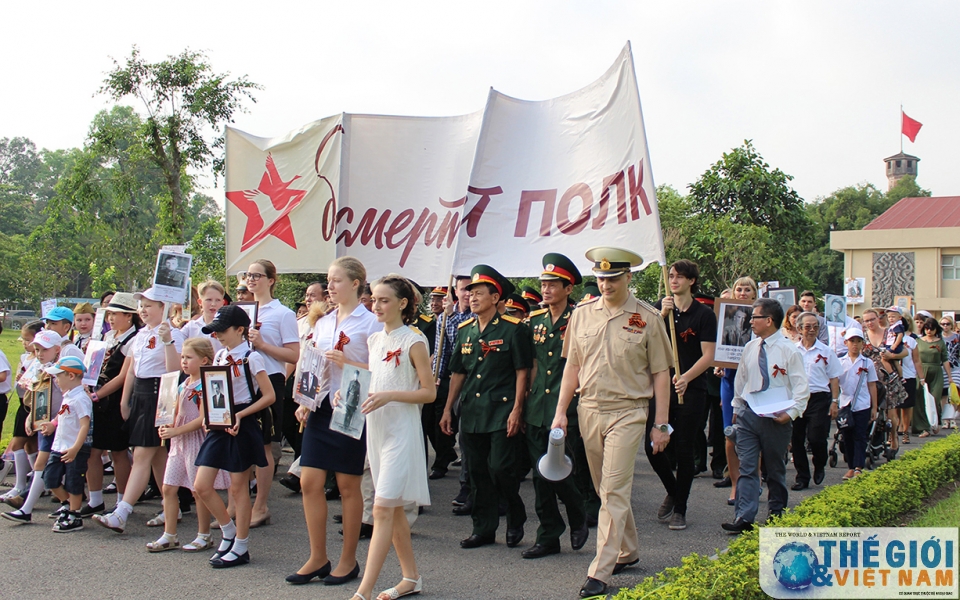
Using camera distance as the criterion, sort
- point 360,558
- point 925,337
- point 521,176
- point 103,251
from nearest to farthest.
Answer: point 360,558
point 521,176
point 925,337
point 103,251

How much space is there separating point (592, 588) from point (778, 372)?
8.64ft

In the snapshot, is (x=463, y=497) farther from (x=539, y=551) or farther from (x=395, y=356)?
(x=395, y=356)

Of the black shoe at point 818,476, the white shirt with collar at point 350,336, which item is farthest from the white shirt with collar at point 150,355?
the black shoe at point 818,476

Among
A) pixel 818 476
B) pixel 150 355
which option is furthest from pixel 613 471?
pixel 818 476

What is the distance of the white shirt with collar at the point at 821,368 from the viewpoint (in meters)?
8.82

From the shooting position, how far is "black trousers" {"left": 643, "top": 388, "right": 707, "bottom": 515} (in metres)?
6.61

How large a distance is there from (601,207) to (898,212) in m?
47.8

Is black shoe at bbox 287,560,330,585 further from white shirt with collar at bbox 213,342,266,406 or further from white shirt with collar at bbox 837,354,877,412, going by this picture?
white shirt with collar at bbox 837,354,877,412

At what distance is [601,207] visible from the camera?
7273 mm

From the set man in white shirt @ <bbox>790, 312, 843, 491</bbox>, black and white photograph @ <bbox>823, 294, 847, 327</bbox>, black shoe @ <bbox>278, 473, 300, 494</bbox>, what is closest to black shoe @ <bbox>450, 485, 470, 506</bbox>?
black shoe @ <bbox>278, 473, 300, 494</bbox>

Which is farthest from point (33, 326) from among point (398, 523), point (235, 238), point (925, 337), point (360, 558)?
point (925, 337)

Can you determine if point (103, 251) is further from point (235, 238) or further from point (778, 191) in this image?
point (235, 238)

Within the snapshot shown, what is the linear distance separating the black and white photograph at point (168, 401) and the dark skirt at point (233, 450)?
0.56 metres

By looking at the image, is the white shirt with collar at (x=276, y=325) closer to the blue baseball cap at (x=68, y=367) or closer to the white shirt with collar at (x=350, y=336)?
the white shirt with collar at (x=350, y=336)
